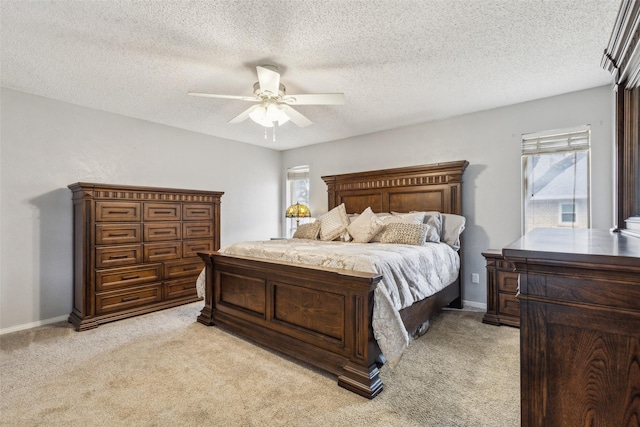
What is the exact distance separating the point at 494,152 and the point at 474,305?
1914mm

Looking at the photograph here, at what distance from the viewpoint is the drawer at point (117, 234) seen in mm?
3328

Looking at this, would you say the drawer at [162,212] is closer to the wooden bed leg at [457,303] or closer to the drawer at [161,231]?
the drawer at [161,231]

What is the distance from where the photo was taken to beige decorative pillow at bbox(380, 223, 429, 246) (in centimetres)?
323

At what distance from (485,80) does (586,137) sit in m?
1.35

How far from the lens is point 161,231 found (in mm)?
3809

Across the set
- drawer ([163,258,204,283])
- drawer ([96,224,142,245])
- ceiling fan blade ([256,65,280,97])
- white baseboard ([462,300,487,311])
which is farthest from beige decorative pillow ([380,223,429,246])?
drawer ([96,224,142,245])

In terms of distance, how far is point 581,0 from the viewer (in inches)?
73.4

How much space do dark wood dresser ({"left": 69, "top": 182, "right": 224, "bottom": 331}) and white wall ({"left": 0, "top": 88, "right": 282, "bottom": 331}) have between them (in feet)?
0.61

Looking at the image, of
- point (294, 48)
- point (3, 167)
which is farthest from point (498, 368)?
point (3, 167)

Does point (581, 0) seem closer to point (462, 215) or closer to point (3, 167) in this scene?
point (462, 215)

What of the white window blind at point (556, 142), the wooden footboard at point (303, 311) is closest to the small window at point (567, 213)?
the white window blind at point (556, 142)

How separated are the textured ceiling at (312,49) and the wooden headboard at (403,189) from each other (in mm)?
843

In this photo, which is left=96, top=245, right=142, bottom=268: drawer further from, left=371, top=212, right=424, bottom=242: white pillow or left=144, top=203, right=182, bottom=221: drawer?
left=371, top=212, right=424, bottom=242: white pillow

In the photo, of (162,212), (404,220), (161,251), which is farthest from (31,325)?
(404,220)
